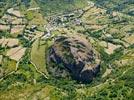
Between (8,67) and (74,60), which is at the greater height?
(74,60)

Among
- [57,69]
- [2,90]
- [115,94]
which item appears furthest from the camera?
[57,69]

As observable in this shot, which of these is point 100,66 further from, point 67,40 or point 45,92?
point 45,92

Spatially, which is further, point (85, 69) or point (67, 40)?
point (67, 40)

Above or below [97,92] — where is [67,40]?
above

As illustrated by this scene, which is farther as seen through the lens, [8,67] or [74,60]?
[8,67]

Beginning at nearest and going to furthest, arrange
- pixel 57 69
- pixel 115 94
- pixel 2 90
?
pixel 115 94 → pixel 2 90 → pixel 57 69

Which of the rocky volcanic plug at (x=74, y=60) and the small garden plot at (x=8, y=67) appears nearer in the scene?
the rocky volcanic plug at (x=74, y=60)

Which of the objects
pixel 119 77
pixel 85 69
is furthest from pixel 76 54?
pixel 119 77

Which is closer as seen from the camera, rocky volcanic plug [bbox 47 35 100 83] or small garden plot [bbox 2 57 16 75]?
rocky volcanic plug [bbox 47 35 100 83]
